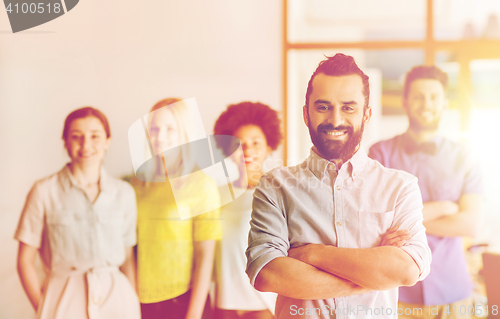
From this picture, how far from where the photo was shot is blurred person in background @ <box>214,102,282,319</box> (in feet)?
5.05

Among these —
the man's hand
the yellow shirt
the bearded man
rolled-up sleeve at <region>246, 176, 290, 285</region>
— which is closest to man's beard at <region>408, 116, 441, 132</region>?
the bearded man

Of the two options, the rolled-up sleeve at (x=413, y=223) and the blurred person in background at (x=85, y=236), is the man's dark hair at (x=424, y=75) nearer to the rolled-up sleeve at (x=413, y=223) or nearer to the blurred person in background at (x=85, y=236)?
the rolled-up sleeve at (x=413, y=223)

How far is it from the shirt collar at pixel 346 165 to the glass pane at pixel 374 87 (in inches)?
5.3

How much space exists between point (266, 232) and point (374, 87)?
75cm

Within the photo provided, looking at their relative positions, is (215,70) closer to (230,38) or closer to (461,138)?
(230,38)

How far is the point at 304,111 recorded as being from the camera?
140 cm

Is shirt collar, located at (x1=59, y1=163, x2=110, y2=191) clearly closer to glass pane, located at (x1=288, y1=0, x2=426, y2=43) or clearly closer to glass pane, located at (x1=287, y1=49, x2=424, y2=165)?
glass pane, located at (x1=287, y1=49, x2=424, y2=165)

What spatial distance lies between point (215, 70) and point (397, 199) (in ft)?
2.94

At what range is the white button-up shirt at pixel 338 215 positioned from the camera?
4.08 feet

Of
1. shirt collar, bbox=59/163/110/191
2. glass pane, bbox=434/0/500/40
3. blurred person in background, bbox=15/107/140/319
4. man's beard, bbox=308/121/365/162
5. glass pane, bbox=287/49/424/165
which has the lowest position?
blurred person in background, bbox=15/107/140/319

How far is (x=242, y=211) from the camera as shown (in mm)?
1543

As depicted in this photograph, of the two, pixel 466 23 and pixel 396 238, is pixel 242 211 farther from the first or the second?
pixel 466 23

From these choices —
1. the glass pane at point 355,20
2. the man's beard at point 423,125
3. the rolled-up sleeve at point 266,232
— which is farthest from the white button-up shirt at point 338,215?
the glass pane at point 355,20

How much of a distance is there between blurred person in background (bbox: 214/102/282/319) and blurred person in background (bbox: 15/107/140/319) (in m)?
0.39
